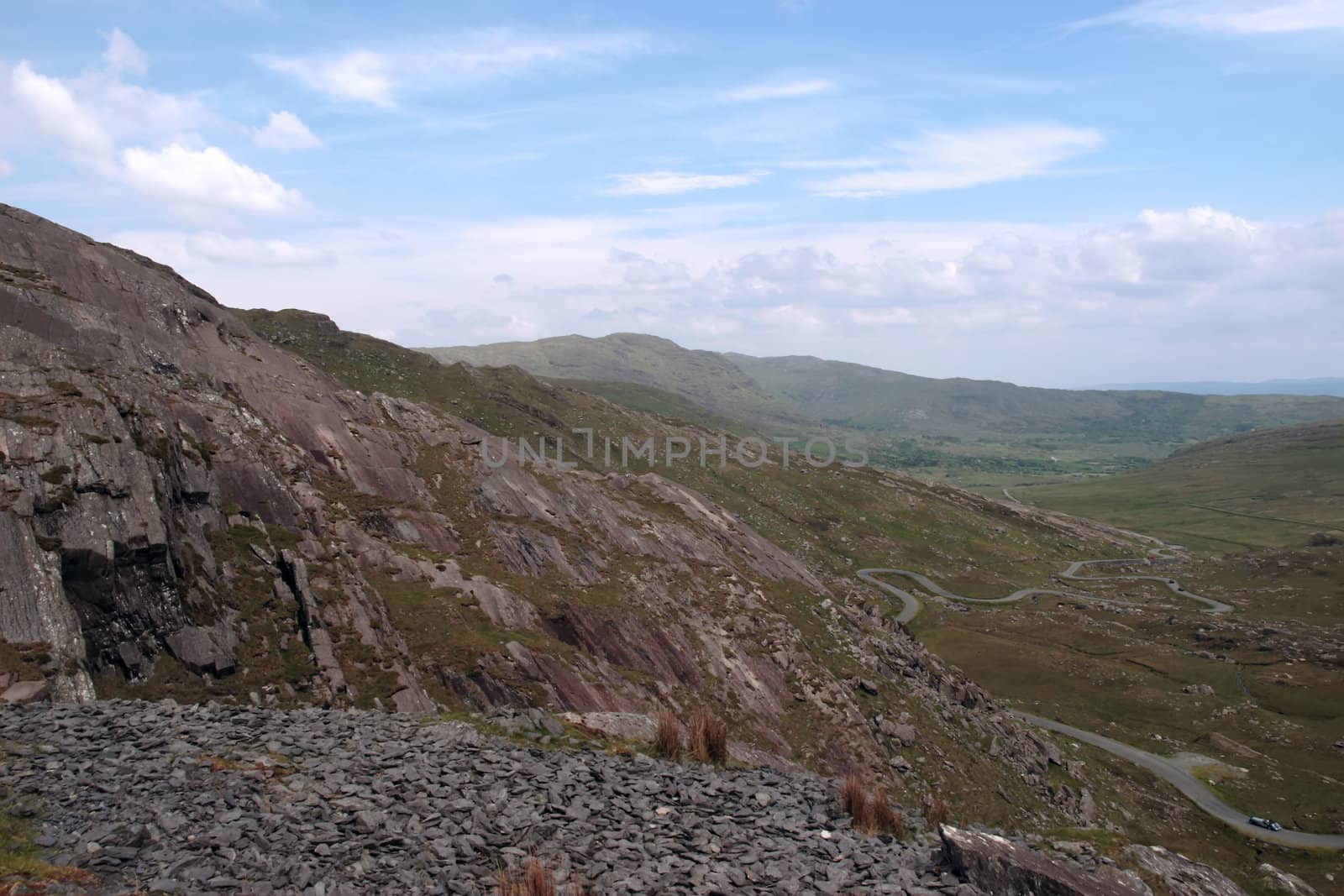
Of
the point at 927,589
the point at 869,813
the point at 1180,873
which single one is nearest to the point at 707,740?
the point at 869,813

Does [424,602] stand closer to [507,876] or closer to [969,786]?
[507,876]

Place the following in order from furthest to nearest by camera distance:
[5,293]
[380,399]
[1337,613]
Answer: [1337,613] < [380,399] < [5,293]

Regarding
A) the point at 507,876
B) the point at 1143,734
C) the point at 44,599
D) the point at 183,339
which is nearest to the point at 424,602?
the point at 44,599

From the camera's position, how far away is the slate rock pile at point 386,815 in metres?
15.6

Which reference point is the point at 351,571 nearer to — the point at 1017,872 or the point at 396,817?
the point at 396,817

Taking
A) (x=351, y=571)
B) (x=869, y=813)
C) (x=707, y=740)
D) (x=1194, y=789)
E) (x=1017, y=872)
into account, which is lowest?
(x=1194, y=789)

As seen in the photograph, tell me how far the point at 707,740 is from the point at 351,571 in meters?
24.9

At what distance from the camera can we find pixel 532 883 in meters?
14.9

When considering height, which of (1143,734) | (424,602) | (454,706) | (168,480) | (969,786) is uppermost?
(168,480)

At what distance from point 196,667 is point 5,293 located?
3627 centimetres

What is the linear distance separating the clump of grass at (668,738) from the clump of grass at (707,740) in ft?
1.98

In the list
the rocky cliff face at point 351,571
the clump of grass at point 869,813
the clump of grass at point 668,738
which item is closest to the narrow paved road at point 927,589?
the rocky cliff face at point 351,571

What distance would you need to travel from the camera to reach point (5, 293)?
48.3 m

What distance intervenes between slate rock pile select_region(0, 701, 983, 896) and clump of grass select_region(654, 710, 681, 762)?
2533mm
